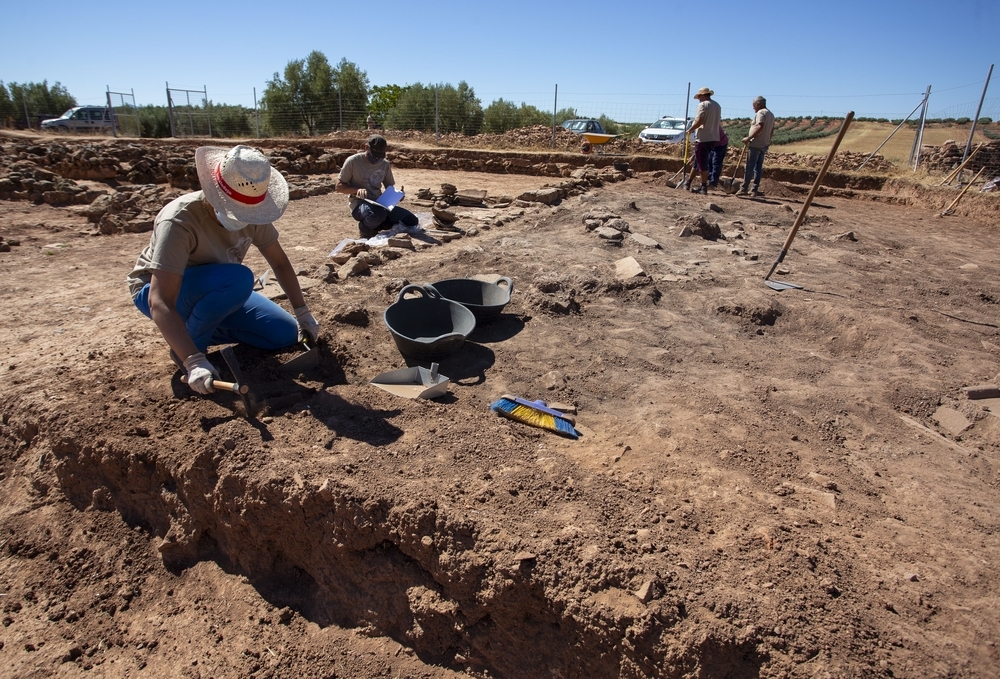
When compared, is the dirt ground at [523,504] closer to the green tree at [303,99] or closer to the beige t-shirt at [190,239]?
the beige t-shirt at [190,239]

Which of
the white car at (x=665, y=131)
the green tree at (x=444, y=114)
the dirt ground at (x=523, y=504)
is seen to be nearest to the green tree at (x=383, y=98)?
the green tree at (x=444, y=114)

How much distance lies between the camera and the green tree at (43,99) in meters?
25.2

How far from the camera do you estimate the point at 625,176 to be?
1150 cm

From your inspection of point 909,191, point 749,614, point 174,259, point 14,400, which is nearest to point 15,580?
point 14,400

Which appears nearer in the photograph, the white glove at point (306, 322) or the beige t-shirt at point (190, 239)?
the beige t-shirt at point (190, 239)

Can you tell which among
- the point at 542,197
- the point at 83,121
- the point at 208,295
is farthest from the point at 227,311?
the point at 83,121

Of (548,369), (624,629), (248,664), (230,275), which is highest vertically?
(230,275)

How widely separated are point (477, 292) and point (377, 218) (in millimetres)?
2895

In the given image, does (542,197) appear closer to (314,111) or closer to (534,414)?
(534,414)

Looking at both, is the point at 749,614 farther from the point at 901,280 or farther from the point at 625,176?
the point at 625,176

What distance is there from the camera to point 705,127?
8.88 meters

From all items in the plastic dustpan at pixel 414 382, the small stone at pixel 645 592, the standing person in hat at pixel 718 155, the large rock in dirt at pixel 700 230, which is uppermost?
the standing person in hat at pixel 718 155

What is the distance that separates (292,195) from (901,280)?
27.0 ft

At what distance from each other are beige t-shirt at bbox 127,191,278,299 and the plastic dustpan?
3.15 ft
